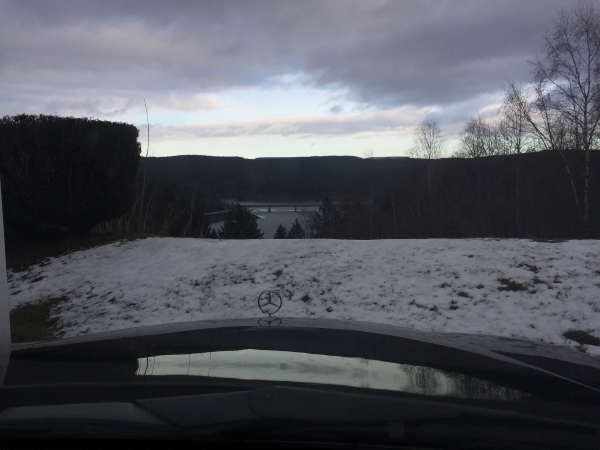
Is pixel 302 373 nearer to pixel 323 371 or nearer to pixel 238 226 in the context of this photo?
pixel 323 371

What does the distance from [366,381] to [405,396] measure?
0.22 meters

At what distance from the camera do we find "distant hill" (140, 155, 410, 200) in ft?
61.9

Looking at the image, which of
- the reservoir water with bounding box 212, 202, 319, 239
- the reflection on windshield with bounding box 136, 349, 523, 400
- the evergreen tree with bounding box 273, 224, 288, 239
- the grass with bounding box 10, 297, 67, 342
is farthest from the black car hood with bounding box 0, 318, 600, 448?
the evergreen tree with bounding box 273, 224, 288, 239

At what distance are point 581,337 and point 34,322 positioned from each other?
7.34 meters

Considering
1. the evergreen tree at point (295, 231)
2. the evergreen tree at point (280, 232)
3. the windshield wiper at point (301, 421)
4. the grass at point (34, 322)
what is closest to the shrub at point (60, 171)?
the grass at point (34, 322)

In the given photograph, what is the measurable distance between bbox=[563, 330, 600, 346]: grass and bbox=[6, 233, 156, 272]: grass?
8.25 meters

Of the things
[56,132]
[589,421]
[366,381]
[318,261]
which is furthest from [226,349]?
[56,132]

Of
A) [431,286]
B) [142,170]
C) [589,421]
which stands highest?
[142,170]

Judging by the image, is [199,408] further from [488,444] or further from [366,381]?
[488,444]

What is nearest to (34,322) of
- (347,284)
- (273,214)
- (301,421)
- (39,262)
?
(39,262)

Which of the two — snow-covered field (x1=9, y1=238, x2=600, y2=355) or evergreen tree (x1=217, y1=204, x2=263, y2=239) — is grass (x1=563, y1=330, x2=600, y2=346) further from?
evergreen tree (x1=217, y1=204, x2=263, y2=239)

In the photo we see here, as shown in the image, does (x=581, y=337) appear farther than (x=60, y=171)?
No

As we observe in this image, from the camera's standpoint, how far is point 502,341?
9.89 feet

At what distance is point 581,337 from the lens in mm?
5699
